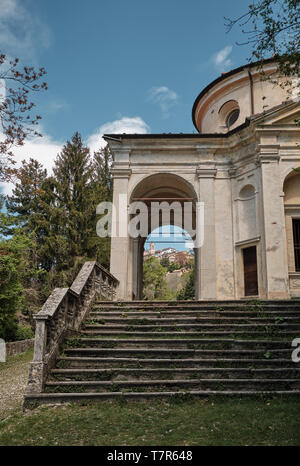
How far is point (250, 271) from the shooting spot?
613 inches

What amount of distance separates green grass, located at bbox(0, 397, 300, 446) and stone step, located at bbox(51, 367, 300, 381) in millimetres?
716

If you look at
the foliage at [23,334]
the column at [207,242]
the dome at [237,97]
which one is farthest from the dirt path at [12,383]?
the dome at [237,97]

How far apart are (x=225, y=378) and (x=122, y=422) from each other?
7.99 feet

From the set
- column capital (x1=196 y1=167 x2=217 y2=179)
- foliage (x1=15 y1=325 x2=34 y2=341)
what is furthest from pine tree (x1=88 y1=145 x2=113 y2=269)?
column capital (x1=196 y1=167 x2=217 y2=179)

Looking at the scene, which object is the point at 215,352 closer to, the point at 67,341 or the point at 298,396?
the point at 298,396

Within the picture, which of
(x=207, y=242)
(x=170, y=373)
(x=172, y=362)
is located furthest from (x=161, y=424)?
(x=207, y=242)

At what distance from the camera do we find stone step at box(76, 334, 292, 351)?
838cm

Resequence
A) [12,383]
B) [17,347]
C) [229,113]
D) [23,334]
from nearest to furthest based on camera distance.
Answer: [12,383] → [17,347] → [229,113] → [23,334]

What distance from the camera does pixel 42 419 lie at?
20.3ft

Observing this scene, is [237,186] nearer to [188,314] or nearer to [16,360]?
[188,314]

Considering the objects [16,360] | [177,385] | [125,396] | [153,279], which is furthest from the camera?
[153,279]

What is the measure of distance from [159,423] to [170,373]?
1740mm

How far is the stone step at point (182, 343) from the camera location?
27.5ft

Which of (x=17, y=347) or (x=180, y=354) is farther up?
(x=180, y=354)
